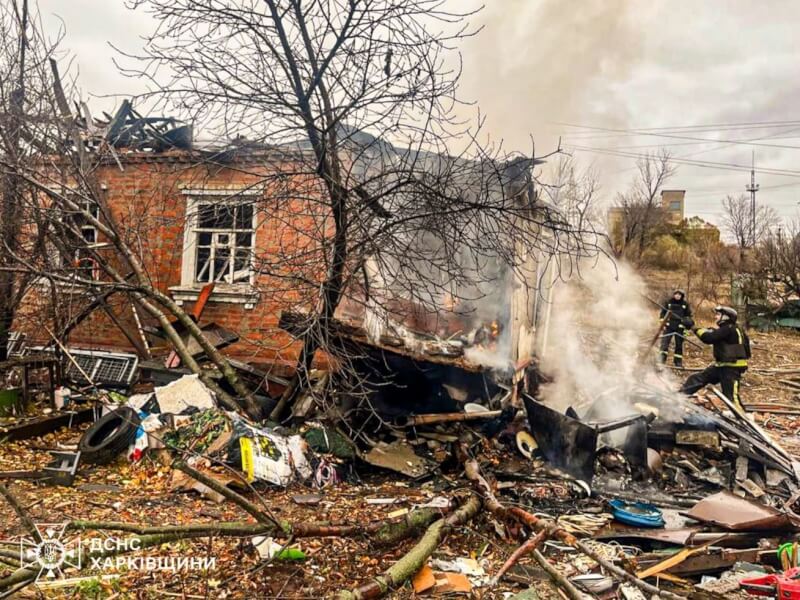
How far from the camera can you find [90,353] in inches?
344

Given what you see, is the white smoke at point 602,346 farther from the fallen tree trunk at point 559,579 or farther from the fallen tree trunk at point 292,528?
the fallen tree trunk at point 559,579

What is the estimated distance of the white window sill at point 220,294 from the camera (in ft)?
30.3

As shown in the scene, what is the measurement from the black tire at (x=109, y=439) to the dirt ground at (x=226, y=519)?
146 mm

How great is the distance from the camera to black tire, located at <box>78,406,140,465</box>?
5.74 metres

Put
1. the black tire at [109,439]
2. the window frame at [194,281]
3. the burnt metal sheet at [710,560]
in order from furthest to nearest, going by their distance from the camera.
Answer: the window frame at [194,281]
the black tire at [109,439]
the burnt metal sheet at [710,560]

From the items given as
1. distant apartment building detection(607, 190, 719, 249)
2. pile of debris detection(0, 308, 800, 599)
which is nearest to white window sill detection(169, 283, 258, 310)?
pile of debris detection(0, 308, 800, 599)

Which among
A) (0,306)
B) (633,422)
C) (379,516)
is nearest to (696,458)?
(633,422)

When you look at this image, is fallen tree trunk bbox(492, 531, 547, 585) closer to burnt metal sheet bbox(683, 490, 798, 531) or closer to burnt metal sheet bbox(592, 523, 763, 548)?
burnt metal sheet bbox(592, 523, 763, 548)

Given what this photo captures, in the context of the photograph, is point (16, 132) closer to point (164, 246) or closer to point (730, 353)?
point (164, 246)

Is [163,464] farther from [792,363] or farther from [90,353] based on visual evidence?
[792,363]

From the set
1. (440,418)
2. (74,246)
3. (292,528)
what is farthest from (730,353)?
(74,246)

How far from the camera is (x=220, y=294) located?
30.9 ft

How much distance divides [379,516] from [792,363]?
596 inches
